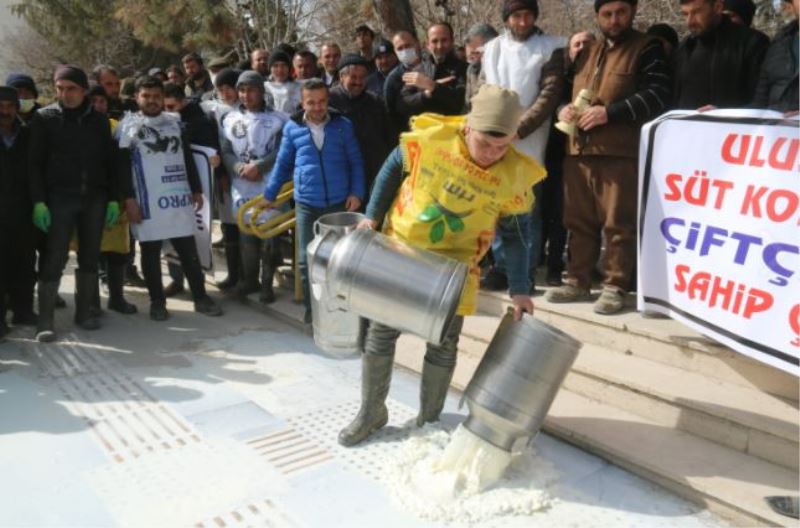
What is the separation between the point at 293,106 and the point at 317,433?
3487 mm

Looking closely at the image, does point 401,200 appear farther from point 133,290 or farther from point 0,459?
point 133,290

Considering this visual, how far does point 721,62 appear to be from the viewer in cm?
354

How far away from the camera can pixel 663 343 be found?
3494 millimetres

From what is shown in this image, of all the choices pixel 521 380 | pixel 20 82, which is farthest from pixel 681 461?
pixel 20 82

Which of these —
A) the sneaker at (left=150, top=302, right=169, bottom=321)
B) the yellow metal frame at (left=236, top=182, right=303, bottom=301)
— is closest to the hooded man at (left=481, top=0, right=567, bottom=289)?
the yellow metal frame at (left=236, top=182, right=303, bottom=301)

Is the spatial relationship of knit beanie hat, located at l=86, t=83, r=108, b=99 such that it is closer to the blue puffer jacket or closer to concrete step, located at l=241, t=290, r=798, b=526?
the blue puffer jacket

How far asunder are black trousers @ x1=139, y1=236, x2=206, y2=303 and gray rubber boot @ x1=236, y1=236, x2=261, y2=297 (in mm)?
408

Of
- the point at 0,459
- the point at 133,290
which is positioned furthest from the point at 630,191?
the point at 133,290

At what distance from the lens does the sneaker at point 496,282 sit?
459 centimetres

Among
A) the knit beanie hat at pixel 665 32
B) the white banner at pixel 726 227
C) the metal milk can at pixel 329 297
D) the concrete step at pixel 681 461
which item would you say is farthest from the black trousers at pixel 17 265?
the knit beanie hat at pixel 665 32

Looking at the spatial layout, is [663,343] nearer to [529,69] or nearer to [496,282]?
[496,282]

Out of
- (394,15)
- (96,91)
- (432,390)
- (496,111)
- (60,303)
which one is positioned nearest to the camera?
(496,111)

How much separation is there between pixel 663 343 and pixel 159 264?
13.0 ft

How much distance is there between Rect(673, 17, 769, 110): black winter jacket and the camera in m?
3.49
